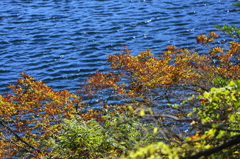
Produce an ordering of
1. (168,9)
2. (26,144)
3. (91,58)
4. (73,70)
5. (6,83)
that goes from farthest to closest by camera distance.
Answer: (168,9) < (91,58) < (73,70) < (6,83) < (26,144)

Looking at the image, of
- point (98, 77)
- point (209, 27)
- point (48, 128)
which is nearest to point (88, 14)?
point (209, 27)

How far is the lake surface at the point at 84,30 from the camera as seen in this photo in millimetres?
18328

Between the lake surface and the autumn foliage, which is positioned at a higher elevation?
the autumn foliage

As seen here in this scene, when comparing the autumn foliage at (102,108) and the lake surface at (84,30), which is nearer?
the autumn foliage at (102,108)

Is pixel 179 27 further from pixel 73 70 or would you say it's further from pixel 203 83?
pixel 203 83

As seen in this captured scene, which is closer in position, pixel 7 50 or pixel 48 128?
pixel 48 128

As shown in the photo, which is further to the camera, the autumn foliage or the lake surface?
the lake surface

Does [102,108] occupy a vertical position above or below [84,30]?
above

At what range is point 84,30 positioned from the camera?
23.8m

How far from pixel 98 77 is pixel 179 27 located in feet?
41.9

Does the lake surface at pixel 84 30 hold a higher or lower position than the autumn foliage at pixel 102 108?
lower

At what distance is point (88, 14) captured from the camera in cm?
2744

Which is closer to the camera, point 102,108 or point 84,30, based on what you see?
point 102,108

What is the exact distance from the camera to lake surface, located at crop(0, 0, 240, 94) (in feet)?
60.1
